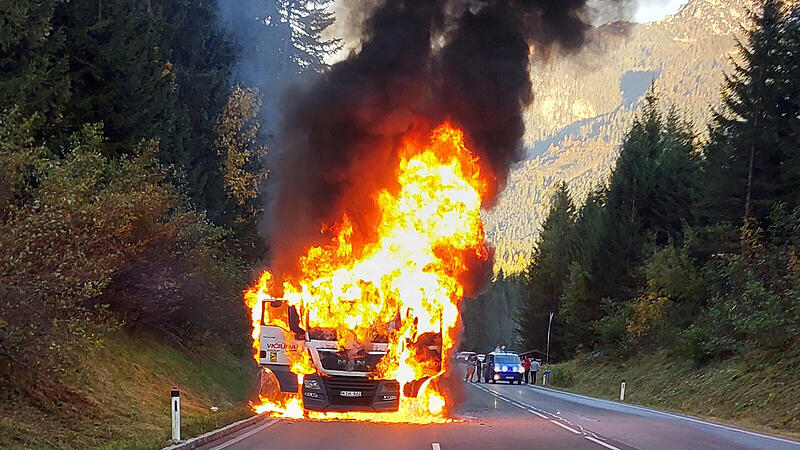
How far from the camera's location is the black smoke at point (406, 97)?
22625mm

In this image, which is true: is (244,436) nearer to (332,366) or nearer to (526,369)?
(332,366)

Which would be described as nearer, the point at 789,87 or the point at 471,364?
the point at 789,87

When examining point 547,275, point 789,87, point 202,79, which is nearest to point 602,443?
point 202,79

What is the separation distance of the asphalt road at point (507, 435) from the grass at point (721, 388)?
8.64 feet

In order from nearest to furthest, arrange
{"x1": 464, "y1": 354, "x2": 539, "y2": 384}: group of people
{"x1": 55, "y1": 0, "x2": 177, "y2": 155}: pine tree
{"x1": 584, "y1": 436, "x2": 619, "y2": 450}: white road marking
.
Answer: {"x1": 584, "y1": 436, "x2": 619, "y2": 450}: white road marking → {"x1": 55, "y1": 0, "x2": 177, "y2": 155}: pine tree → {"x1": 464, "y1": 354, "x2": 539, "y2": 384}: group of people

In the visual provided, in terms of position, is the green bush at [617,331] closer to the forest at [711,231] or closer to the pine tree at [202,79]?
the forest at [711,231]

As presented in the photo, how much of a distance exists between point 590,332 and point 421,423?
45241 mm

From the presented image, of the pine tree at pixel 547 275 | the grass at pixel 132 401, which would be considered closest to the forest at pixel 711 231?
the grass at pixel 132 401

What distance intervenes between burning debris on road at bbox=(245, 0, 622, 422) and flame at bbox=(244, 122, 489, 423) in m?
0.04

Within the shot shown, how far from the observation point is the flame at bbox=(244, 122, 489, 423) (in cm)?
1941

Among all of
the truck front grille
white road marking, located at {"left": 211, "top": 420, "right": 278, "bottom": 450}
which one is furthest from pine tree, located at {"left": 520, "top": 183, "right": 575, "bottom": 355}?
white road marking, located at {"left": 211, "top": 420, "right": 278, "bottom": 450}

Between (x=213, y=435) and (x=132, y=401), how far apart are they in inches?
121

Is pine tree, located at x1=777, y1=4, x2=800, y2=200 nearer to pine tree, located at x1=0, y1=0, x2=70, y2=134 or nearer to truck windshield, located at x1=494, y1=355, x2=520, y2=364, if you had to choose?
truck windshield, located at x1=494, y1=355, x2=520, y2=364

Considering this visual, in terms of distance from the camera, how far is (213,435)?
1510 cm
